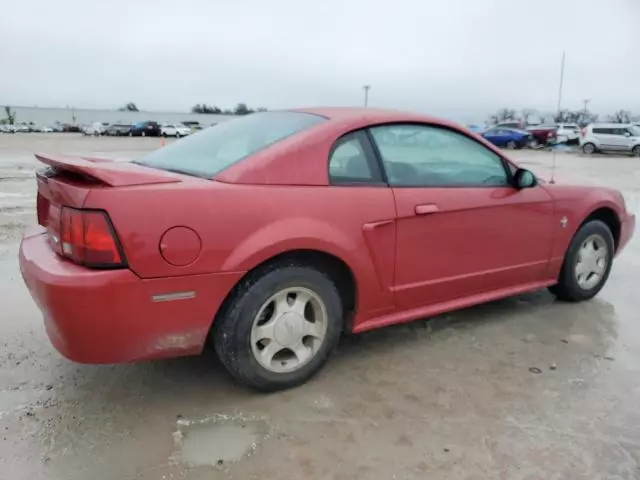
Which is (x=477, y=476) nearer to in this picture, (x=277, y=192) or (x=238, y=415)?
(x=238, y=415)

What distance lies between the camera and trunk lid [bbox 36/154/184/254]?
7.98 feet

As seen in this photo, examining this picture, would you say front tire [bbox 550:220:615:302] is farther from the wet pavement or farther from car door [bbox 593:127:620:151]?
car door [bbox 593:127:620:151]

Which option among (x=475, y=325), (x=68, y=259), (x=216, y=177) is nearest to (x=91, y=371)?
(x=68, y=259)

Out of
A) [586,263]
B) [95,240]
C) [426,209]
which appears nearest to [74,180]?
[95,240]

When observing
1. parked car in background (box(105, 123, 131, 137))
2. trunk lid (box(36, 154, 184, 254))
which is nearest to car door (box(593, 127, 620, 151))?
trunk lid (box(36, 154, 184, 254))

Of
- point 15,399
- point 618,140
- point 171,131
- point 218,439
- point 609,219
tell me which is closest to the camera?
point 218,439

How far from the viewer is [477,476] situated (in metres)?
2.29

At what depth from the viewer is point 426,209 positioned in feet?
10.6

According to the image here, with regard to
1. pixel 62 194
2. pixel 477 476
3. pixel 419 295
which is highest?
pixel 62 194

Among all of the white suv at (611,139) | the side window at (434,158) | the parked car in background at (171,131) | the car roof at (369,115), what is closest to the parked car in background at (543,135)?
the white suv at (611,139)

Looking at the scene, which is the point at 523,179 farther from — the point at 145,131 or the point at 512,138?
the point at 145,131

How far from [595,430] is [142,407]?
213 centimetres

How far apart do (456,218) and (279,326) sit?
128 centimetres

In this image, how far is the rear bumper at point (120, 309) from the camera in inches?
93.3
